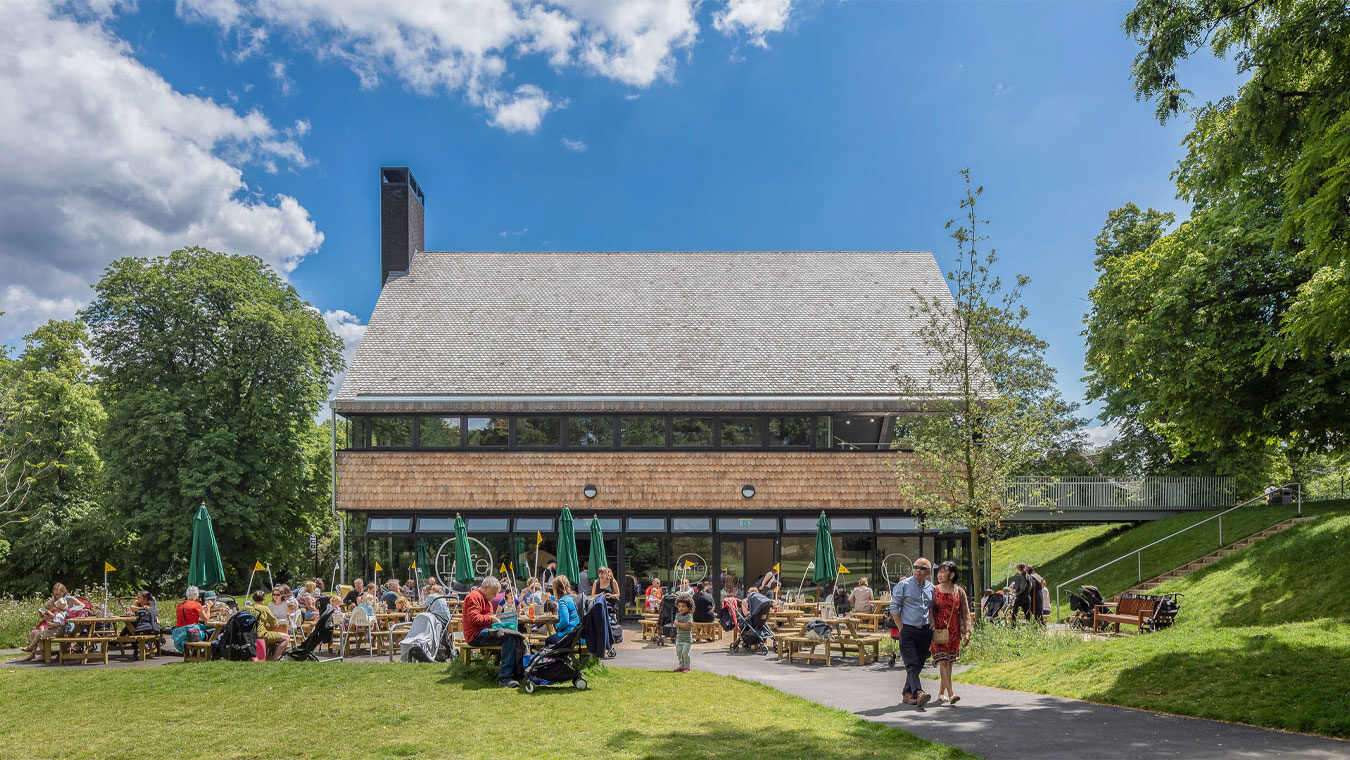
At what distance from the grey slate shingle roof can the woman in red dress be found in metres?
12.5

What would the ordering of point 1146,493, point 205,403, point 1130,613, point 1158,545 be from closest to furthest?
point 1130,613 → point 1158,545 → point 205,403 → point 1146,493

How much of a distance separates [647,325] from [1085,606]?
12.7m

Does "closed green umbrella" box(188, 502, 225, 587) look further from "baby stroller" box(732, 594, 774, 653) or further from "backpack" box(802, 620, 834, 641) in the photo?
"backpack" box(802, 620, 834, 641)

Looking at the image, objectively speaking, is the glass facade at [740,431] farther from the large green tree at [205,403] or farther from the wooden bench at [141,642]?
the large green tree at [205,403]

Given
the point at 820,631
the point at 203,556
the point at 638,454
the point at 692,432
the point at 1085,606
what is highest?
the point at 692,432

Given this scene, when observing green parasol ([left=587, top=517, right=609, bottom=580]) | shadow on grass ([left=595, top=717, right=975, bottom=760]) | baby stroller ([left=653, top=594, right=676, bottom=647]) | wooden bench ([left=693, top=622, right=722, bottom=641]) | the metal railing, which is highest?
the metal railing

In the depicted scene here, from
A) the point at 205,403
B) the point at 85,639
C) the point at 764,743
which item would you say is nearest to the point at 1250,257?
the point at 764,743

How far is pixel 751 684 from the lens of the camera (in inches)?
442

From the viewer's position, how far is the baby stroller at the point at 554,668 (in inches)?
408

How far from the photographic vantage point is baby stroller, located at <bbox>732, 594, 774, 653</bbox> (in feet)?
51.2

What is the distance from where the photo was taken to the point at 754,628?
15.7 metres

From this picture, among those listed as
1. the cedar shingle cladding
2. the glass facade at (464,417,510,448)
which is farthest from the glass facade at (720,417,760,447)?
the glass facade at (464,417,510,448)

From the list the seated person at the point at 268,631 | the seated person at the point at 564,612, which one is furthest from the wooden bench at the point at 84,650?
the seated person at the point at 564,612

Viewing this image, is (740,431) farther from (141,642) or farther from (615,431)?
(141,642)
